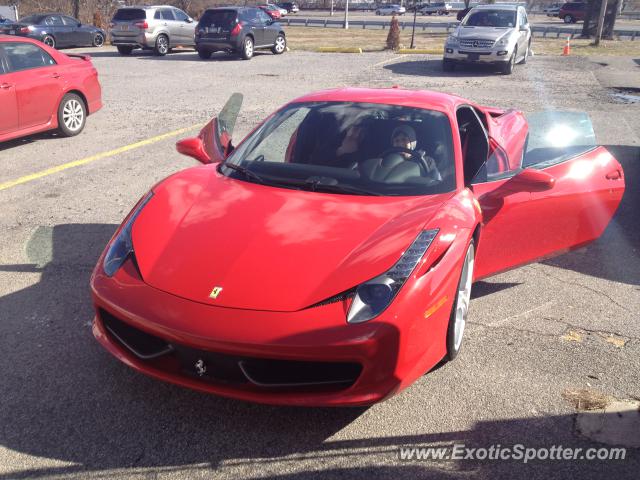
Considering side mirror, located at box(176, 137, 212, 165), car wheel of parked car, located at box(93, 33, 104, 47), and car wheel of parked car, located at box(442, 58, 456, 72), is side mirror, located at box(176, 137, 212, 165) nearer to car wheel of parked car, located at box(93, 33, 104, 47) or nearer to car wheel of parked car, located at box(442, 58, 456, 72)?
car wheel of parked car, located at box(442, 58, 456, 72)

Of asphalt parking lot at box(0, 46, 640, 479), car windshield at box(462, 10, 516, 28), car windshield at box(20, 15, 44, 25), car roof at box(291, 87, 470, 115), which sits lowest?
asphalt parking lot at box(0, 46, 640, 479)

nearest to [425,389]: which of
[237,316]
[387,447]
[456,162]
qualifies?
[387,447]

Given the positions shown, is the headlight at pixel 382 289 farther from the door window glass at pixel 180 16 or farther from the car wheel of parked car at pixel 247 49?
the door window glass at pixel 180 16

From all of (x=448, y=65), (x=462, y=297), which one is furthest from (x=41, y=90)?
(x=448, y=65)

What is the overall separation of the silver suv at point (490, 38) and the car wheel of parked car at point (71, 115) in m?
11.1

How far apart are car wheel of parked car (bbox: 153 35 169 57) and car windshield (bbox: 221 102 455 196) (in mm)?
19868

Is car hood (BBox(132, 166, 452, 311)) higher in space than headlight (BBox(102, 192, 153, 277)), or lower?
higher

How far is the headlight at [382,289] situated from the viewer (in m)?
2.85

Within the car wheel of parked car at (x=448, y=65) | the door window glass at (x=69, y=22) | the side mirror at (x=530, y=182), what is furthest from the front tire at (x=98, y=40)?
the side mirror at (x=530, y=182)

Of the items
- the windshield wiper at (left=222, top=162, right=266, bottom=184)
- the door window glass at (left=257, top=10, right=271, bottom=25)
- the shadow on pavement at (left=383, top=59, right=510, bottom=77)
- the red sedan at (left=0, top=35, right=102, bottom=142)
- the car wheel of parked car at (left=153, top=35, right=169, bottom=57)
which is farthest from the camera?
the car wheel of parked car at (left=153, top=35, right=169, bottom=57)

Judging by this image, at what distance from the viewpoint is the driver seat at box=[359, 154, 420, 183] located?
3.89 meters

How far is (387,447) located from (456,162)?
1.86m

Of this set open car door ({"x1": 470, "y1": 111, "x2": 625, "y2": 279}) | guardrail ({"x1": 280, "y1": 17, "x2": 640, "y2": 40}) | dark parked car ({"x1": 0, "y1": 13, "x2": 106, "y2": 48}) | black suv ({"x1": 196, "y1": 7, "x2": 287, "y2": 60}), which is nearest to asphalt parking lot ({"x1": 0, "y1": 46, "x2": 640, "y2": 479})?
open car door ({"x1": 470, "y1": 111, "x2": 625, "y2": 279})

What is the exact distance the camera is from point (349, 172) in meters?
3.94
